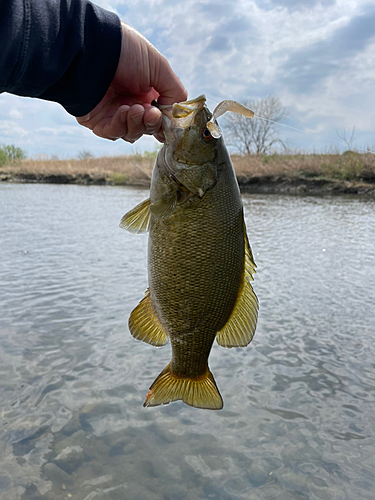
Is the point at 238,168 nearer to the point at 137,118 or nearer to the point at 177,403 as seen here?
the point at 177,403

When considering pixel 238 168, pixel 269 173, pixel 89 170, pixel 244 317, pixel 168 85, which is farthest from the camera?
pixel 89 170

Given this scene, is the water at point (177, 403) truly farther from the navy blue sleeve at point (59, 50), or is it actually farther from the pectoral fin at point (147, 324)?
the navy blue sleeve at point (59, 50)

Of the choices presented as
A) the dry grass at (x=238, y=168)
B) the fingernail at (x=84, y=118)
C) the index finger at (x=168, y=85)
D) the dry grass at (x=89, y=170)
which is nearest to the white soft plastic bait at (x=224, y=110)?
the index finger at (x=168, y=85)

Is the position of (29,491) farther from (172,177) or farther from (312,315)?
(312,315)

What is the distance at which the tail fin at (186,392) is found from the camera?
197cm

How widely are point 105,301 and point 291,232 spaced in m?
7.20

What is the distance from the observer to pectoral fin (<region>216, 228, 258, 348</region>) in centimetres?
193

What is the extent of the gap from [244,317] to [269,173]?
28.5 m

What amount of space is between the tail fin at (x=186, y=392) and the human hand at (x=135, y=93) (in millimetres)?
1359

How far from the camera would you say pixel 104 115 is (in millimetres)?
2600

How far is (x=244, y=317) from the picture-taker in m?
1.97

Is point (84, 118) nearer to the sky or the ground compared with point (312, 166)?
nearer to the ground

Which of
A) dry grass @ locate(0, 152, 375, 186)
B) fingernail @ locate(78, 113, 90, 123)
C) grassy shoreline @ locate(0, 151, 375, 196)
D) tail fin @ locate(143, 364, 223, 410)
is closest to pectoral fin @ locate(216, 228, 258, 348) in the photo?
tail fin @ locate(143, 364, 223, 410)

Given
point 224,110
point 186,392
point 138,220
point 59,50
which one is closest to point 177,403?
point 186,392
